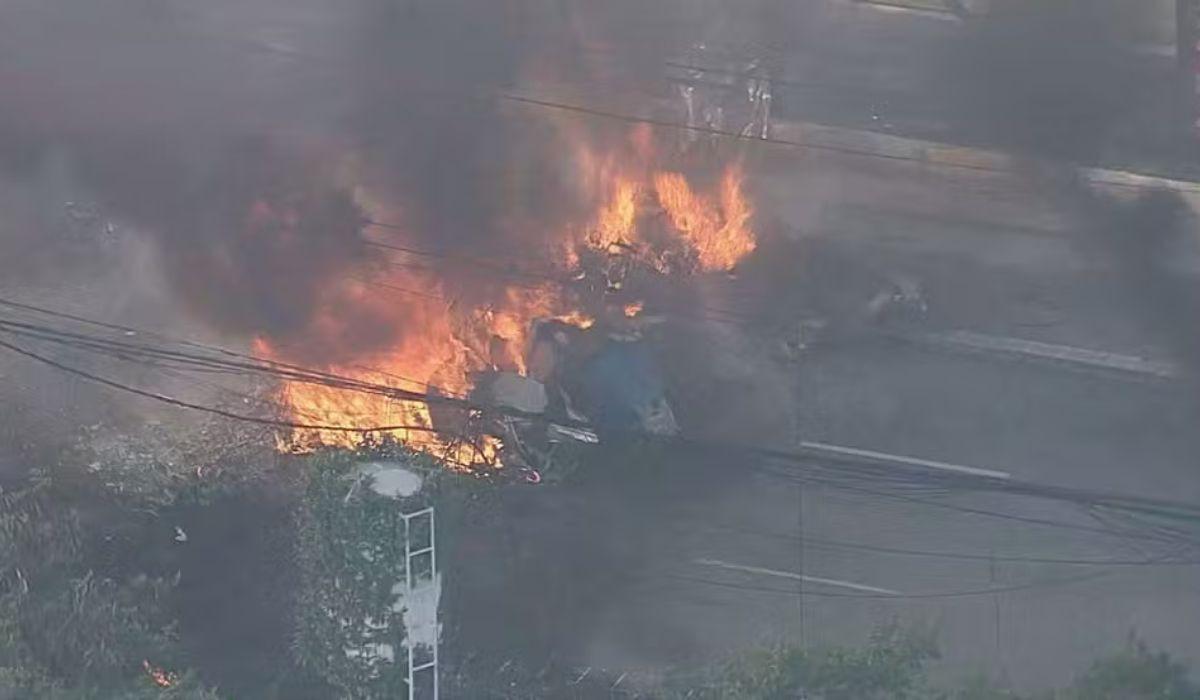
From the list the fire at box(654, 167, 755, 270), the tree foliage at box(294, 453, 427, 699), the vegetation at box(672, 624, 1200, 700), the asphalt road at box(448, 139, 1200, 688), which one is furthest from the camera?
the fire at box(654, 167, 755, 270)

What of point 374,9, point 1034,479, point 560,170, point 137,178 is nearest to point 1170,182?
point 1034,479

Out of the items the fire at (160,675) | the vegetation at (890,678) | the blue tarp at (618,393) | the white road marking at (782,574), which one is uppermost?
the blue tarp at (618,393)

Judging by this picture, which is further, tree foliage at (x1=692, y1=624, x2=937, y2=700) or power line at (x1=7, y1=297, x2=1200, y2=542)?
power line at (x1=7, y1=297, x2=1200, y2=542)

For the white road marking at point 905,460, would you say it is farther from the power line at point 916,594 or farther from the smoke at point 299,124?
the smoke at point 299,124

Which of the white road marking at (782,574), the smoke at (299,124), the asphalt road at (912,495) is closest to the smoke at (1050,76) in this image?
the asphalt road at (912,495)

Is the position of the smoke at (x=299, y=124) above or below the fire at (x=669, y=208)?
above

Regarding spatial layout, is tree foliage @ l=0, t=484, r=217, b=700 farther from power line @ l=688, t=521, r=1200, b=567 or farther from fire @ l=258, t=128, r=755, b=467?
power line @ l=688, t=521, r=1200, b=567

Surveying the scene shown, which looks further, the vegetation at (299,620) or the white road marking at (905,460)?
the white road marking at (905,460)

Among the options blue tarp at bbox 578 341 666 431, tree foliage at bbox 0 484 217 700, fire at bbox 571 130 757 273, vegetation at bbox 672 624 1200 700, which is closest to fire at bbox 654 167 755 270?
fire at bbox 571 130 757 273
